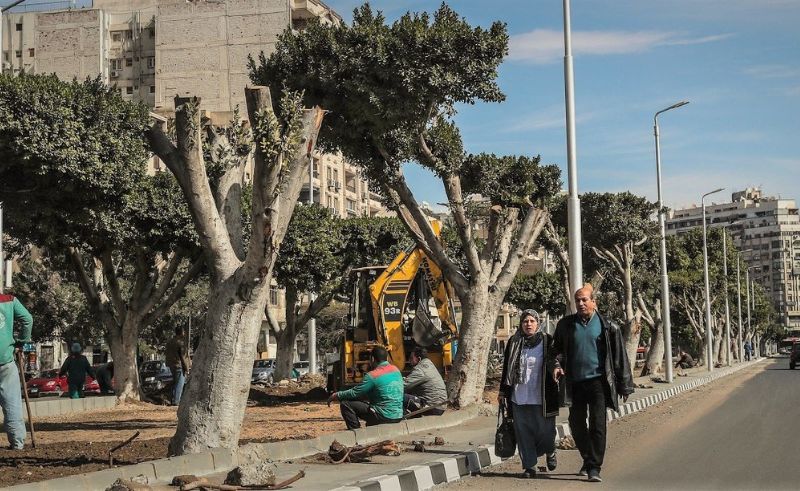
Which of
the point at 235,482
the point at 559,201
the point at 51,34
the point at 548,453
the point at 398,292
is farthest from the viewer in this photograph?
the point at 51,34

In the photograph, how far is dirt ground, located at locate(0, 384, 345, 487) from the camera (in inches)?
393

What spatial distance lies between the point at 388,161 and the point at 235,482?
11.6 metres

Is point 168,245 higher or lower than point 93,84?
lower

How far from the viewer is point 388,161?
64.2ft

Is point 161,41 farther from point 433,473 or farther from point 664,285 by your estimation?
point 433,473

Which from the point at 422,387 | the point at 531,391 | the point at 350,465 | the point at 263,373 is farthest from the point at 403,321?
the point at 263,373

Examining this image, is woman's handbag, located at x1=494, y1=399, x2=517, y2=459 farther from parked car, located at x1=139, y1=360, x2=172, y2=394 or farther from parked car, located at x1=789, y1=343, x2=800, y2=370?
parked car, located at x1=789, y1=343, x2=800, y2=370

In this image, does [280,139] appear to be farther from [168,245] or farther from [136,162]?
[168,245]

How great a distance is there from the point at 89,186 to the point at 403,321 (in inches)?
339

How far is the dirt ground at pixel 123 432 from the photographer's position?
999cm

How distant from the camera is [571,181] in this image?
19141mm

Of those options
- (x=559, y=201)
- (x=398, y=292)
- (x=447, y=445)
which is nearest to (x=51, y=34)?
(x=559, y=201)

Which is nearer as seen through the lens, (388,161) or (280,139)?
(280,139)

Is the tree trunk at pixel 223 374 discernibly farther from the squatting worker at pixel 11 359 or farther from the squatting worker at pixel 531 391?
the squatting worker at pixel 531 391
